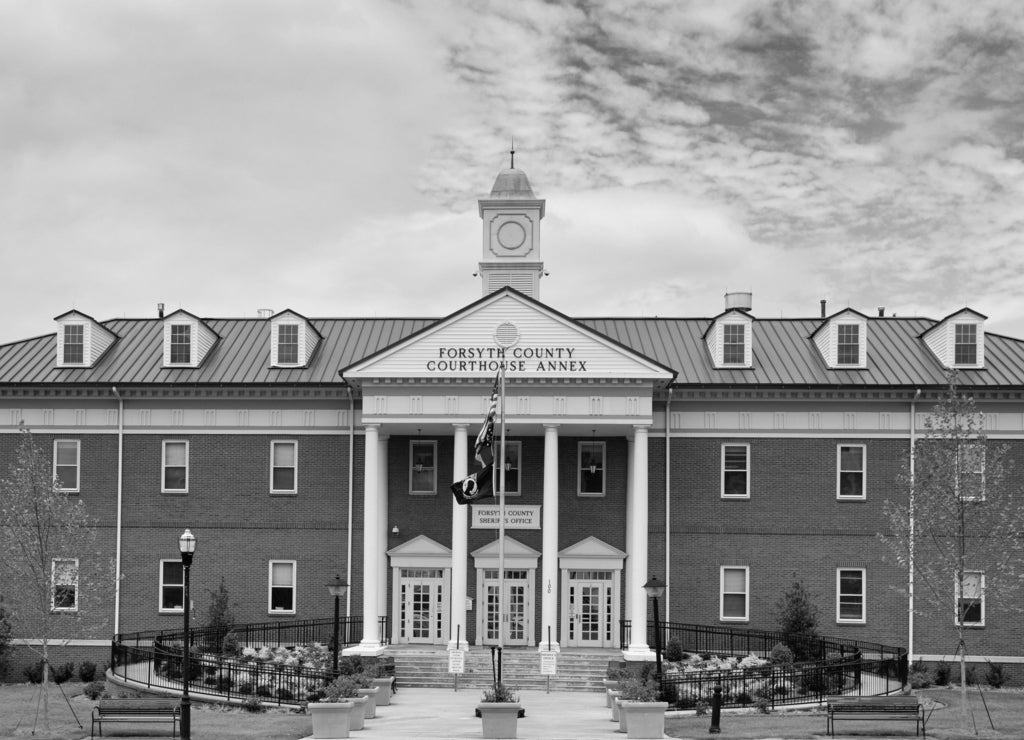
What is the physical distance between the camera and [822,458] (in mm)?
40906

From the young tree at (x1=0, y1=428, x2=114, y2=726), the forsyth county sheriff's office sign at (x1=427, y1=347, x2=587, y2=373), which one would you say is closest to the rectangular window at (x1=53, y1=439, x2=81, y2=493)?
the young tree at (x1=0, y1=428, x2=114, y2=726)

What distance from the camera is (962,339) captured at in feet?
138

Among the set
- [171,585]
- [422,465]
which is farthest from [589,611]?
[171,585]

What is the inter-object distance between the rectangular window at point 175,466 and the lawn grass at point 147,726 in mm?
8988

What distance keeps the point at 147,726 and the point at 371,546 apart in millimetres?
11304

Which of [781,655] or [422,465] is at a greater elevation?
[422,465]

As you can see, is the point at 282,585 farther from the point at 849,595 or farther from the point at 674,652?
the point at 849,595

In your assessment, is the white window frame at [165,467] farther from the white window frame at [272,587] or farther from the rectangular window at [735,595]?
the rectangular window at [735,595]

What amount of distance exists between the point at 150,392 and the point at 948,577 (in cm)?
2658

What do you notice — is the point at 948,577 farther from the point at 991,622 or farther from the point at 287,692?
the point at 287,692

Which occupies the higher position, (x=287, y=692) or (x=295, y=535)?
(x=295, y=535)

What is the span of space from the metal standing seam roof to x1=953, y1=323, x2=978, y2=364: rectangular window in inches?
28.5

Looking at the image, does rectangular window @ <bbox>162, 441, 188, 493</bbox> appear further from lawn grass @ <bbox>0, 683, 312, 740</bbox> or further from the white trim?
the white trim

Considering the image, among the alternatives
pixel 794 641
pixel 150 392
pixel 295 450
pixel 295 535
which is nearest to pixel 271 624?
pixel 295 535
